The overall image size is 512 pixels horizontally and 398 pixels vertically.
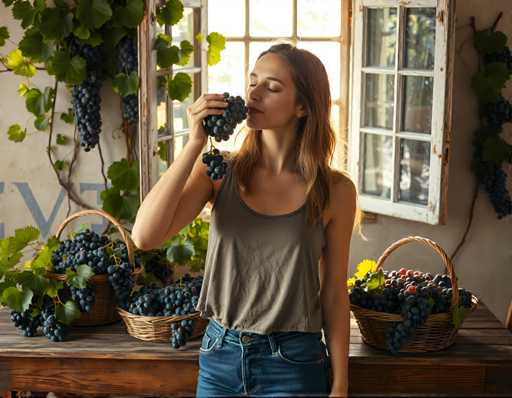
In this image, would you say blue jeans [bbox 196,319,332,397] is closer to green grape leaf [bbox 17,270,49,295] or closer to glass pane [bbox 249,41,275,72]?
green grape leaf [bbox 17,270,49,295]

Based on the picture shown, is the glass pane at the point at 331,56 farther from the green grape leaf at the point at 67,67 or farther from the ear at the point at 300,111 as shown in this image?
the ear at the point at 300,111

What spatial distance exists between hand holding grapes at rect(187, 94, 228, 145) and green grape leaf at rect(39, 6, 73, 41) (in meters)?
1.41

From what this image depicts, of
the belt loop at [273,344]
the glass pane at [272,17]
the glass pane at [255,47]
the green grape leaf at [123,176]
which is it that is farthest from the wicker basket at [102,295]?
the glass pane at [272,17]

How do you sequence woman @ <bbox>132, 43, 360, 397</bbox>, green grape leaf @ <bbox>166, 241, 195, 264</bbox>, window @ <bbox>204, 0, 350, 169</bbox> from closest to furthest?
woman @ <bbox>132, 43, 360, 397</bbox>, green grape leaf @ <bbox>166, 241, 195, 264</bbox>, window @ <bbox>204, 0, 350, 169</bbox>

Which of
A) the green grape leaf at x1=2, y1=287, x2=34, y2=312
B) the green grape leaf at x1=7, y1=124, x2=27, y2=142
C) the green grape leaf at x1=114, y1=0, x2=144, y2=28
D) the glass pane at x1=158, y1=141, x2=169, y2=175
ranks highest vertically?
the green grape leaf at x1=114, y1=0, x2=144, y2=28

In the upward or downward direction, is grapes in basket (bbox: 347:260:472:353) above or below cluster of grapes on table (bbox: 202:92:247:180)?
below

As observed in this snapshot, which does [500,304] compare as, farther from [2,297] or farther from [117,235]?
[2,297]

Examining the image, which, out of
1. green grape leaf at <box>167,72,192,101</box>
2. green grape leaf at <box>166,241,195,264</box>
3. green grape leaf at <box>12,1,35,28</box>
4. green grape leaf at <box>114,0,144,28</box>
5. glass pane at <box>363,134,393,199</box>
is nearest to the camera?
green grape leaf at <box>166,241,195,264</box>

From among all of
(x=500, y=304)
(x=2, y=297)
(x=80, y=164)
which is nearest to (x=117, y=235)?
(x=80, y=164)

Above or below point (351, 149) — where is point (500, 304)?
below

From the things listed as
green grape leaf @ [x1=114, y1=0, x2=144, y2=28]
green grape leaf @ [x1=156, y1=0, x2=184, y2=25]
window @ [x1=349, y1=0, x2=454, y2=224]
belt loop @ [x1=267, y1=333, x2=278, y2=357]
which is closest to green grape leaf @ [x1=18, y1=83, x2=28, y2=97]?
green grape leaf @ [x1=114, y1=0, x2=144, y2=28]

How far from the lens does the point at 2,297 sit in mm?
3277

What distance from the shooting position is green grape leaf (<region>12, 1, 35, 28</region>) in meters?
3.81

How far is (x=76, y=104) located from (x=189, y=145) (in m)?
1.50
